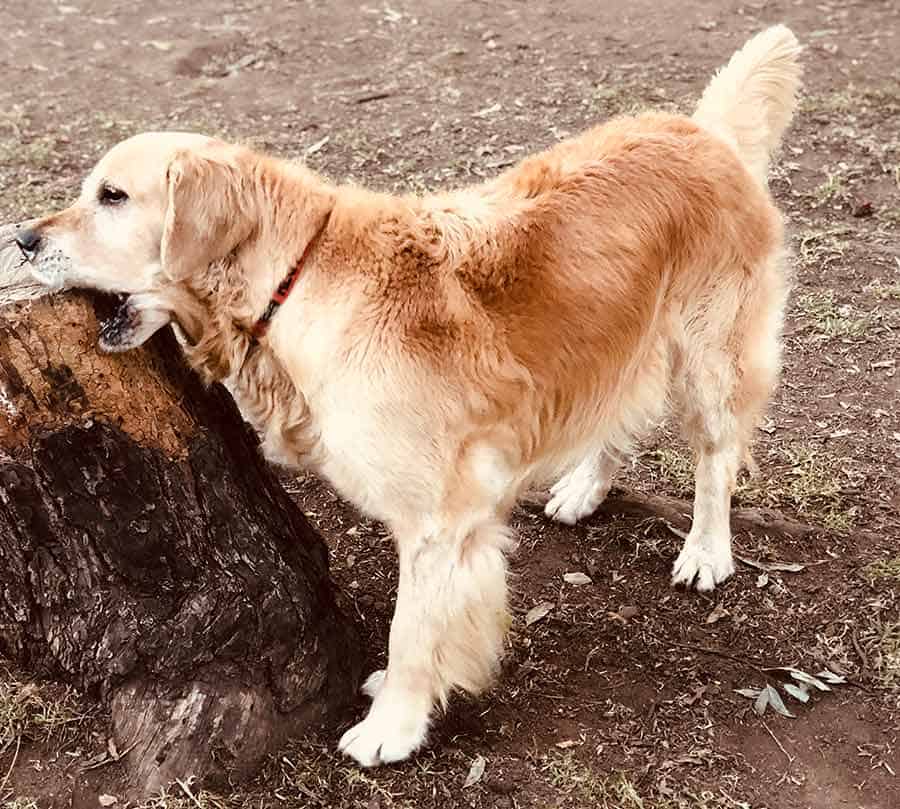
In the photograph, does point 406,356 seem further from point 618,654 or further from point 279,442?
point 618,654

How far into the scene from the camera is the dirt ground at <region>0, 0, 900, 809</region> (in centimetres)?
329

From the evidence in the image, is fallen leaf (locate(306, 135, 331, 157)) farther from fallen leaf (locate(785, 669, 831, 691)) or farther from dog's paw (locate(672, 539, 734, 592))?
fallen leaf (locate(785, 669, 831, 691))

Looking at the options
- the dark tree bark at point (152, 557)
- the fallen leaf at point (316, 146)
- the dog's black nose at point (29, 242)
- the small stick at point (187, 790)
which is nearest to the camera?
the dark tree bark at point (152, 557)

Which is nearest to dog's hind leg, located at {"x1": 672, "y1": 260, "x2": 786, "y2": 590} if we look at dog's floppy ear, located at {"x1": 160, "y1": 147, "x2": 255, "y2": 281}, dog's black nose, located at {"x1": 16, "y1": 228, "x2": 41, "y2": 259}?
dog's floppy ear, located at {"x1": 160, "y1": 147, "x2": 255, "y2": 281}

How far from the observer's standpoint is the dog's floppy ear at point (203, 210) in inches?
113

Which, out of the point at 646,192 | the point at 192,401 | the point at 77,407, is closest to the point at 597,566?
the point at 646,192

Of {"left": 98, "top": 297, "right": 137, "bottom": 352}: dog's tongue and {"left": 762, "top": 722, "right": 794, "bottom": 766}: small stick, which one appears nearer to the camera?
{"left": 98, "top": 297, "right": 137, "bottom": 352}: dog's tongue

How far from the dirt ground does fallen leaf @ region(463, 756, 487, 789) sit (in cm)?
1

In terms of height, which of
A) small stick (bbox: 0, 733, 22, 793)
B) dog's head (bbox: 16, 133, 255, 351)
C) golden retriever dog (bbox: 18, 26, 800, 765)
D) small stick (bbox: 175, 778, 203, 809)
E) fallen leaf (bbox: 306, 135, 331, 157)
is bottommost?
small stick (bbox: 175, 778, 203, 809)

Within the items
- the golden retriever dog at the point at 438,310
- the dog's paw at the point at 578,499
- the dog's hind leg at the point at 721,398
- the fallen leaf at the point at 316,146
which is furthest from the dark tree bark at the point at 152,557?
the fallen leaf at the point at 316,146

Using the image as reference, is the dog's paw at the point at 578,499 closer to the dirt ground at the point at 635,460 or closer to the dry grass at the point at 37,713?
the dirt ground at the point at 635,460

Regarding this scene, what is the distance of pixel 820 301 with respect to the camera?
5703 mm

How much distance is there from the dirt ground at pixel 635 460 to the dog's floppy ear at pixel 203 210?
1417mm

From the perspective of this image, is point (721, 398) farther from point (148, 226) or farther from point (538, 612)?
point (148, 226)
